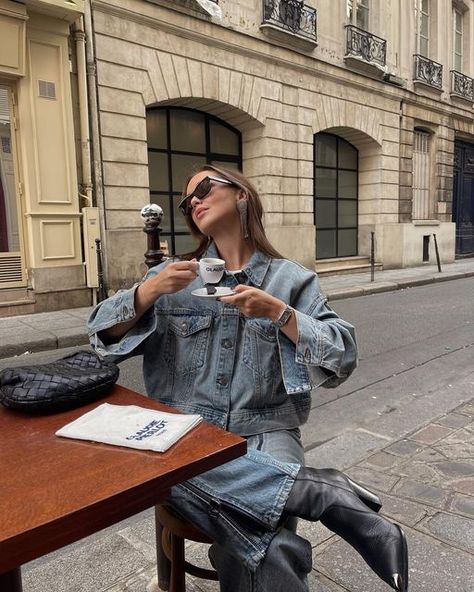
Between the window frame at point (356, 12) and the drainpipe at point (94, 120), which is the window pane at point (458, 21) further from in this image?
the drainpipe at point (94, 120)

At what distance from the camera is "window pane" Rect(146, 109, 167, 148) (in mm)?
10914

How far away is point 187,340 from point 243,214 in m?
0.50

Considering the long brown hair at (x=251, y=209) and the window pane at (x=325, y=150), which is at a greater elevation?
the window pane at (x=325, y=150)

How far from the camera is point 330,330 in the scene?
174cm

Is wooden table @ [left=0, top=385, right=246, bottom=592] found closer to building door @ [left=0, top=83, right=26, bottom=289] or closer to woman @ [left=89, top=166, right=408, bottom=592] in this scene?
woman @ [left=89, top=166, right=408, bottom=592]

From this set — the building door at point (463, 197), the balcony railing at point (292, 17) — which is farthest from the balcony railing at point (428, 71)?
the balcony railing at point (292, 17)

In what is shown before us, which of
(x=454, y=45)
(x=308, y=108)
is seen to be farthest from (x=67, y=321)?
(x=454, y=45)

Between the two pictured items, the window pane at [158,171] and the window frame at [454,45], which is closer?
the window pane at [158,171]

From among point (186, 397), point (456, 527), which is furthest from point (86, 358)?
point (456, 527)

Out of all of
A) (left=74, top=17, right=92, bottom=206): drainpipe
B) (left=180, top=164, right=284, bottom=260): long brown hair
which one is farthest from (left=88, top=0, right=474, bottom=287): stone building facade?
(left=180, top=164, right=284, bottom=260): long brown hair

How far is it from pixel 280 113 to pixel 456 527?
1113cm

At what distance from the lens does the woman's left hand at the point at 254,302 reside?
5.12ft

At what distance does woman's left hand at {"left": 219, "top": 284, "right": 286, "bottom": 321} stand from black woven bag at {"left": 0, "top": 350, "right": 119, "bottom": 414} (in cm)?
48

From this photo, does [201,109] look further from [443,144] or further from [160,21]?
[443,144]
